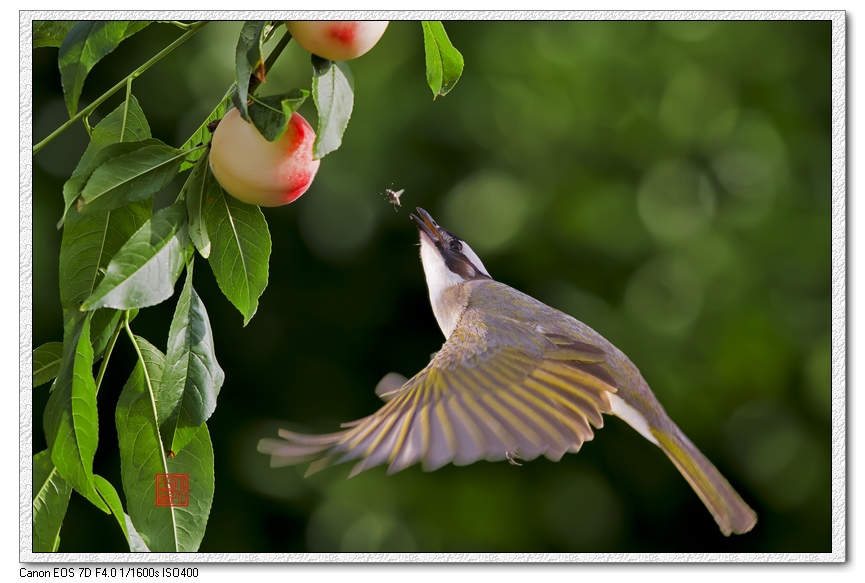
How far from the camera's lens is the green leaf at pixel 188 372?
0.84 meters

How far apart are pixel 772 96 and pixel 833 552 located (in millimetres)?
798

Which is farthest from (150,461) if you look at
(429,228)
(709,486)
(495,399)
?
(709,486)

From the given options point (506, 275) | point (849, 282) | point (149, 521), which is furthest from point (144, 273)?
point (506, 275)

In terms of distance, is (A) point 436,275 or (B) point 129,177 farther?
(A) point 436,275

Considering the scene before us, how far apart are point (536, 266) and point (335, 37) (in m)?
1.18

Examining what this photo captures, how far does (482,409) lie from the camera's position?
3.35 feet

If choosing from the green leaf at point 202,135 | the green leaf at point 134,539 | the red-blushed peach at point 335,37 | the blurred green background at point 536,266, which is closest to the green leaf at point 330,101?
the red-blushed peach at point 335,37

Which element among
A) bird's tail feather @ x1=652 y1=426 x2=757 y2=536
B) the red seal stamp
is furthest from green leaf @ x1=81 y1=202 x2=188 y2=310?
bird's tail feather @ x1=652 y1=426 x2=757 y2=536

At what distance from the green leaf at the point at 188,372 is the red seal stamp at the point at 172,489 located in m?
0.07

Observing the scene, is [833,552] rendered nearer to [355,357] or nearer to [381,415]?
[381,415]

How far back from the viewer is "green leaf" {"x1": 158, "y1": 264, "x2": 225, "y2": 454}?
843 mm

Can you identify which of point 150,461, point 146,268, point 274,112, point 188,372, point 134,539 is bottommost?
point 134,539

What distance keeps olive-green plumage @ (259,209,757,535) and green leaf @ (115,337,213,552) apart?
0.15 meters

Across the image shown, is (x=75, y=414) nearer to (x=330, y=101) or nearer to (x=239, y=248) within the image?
(x=239, y=248)
